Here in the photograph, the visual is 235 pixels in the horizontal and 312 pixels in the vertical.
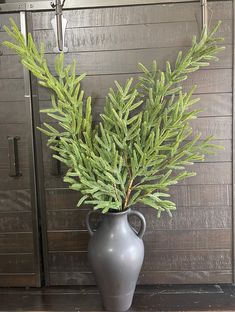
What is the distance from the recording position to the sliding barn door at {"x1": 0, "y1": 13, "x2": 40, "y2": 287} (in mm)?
1707

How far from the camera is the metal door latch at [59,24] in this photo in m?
1.56

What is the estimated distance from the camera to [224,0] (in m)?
1.62

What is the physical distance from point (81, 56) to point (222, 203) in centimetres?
109

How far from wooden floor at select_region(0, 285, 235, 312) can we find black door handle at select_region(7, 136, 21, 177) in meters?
0.66

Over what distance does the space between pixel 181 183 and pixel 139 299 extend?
25.4 inches

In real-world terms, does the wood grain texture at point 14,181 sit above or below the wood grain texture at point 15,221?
above

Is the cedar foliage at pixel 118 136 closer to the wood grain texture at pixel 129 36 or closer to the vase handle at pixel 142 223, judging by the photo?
the vase handle at pixel 142 223

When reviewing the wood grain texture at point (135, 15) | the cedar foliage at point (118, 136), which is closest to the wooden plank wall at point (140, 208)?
the wood grain texture at point (135, 15)

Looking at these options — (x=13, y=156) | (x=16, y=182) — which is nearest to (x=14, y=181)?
(x=16, y=182)

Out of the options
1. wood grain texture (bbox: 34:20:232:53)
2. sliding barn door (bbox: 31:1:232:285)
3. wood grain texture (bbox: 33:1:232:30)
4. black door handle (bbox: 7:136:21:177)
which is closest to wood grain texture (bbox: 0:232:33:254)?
sliding barn door (bbox: 31:1:232:285)

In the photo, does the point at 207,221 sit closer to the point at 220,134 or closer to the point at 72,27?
the point at 220,134

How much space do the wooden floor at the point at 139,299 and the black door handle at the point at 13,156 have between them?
0.66 meters

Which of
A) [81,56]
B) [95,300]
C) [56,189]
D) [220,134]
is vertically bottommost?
[95,300]

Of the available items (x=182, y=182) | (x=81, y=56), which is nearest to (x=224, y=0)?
(x=81, y=56)
